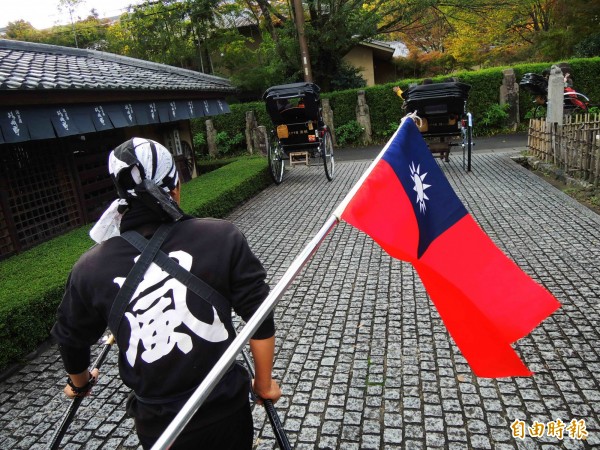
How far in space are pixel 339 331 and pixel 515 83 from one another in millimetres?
15903

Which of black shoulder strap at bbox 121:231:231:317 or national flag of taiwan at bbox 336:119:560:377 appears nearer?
black shoulder strap at bbox 121:231:231:317

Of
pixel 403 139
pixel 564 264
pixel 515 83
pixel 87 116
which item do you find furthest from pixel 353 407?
pixel 515 83

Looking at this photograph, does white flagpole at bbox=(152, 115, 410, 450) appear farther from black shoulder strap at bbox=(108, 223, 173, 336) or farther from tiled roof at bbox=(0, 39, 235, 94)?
tiled roof at bbox=(0, 39, 235, 94)

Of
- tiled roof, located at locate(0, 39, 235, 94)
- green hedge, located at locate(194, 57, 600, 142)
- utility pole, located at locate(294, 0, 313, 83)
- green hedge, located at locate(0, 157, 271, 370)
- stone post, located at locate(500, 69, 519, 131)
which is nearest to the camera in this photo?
green hedge, located at locate(0, 157, 271, 370)

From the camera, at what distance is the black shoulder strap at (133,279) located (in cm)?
162

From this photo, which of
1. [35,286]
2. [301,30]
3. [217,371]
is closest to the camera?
[217,371]

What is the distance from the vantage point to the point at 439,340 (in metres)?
4.11

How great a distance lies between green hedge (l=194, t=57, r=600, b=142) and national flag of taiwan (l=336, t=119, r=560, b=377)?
15.3m

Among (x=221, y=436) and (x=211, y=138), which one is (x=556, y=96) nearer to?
(x=221, y=436)

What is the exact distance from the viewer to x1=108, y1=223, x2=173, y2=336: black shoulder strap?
5.30 ft

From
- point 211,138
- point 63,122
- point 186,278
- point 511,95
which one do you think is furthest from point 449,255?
point 211,138

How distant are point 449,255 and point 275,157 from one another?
9998mm

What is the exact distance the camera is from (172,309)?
1.62 meters

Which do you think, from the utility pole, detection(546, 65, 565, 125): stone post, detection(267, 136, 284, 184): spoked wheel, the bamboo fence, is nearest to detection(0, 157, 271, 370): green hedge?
detection(267, 136, 284, 184): spoked wheel
